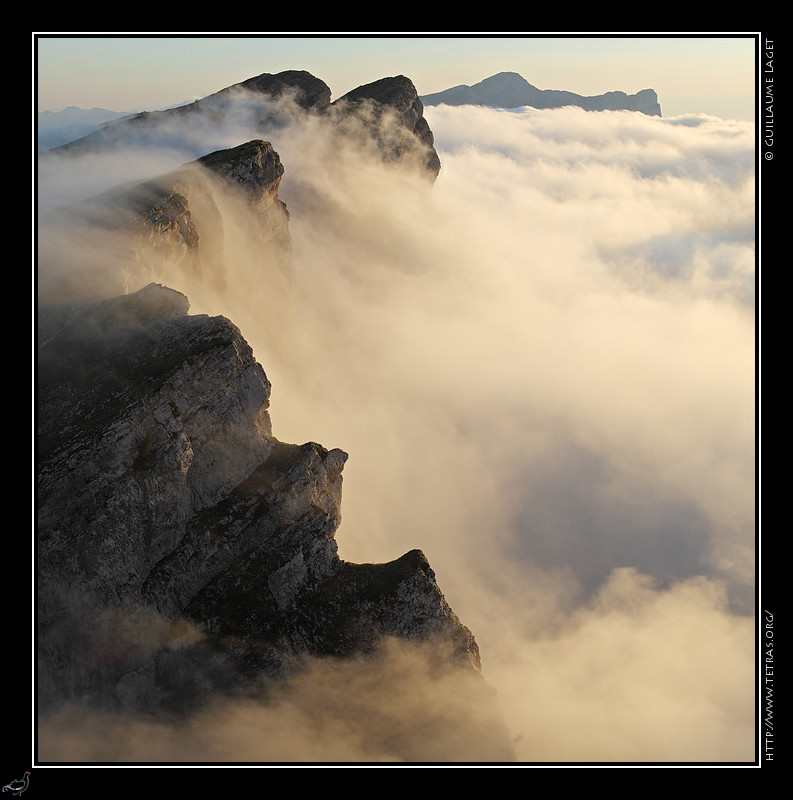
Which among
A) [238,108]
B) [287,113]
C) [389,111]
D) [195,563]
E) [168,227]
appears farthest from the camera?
[389,111]

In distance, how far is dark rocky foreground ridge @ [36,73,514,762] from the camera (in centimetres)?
3812

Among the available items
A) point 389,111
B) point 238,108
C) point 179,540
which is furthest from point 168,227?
point 389,111

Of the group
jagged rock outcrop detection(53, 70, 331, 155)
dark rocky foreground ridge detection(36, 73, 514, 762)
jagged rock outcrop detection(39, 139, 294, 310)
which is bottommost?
dark rocky foreground ridge detection(36, 73, 514, 762)

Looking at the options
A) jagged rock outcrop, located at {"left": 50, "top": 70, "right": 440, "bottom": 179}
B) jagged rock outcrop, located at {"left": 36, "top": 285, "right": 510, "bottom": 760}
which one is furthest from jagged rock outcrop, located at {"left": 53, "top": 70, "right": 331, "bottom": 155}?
jagged rock outcrop, located at {"left": 36, "top": 285, "right": 510, "bottom": 760}

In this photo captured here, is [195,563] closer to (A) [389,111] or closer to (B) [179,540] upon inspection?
(B) [179,540]

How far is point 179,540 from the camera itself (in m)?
42.5

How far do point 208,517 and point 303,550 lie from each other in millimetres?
7445

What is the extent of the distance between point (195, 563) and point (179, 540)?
1999mm

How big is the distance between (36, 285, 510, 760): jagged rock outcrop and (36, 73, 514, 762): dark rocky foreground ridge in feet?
0.33

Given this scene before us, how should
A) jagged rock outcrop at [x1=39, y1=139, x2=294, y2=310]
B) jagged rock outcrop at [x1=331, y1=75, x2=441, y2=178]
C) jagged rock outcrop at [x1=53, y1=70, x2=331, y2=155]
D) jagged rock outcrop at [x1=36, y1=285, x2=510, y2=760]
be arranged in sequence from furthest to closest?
jagged rock outcrop at [x1=331, y1=75, x2=441, y2=178], jagged rock outcrop at [x1=53, y1=70, x2=331, y2=155], jagged rock outcrop at [x1=39, y1=139, x2=294, y2=310], jagged rock outcrop at [x1=36, y1=285, x2=510, y2=760]

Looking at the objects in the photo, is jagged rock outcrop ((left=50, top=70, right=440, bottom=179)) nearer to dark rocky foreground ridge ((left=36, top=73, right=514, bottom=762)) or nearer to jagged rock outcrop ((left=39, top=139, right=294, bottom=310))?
jagged rock outcrop ((left=39, top=139, right=294, bottom=310))

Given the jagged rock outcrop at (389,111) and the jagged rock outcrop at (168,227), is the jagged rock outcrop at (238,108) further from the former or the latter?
the jagged rock outcrop at (168,227)

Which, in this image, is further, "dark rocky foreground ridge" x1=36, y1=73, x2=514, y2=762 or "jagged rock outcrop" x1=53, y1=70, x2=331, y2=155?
"jagged rock outcrop" x1=53, y1=70, x2=331, y2=155
